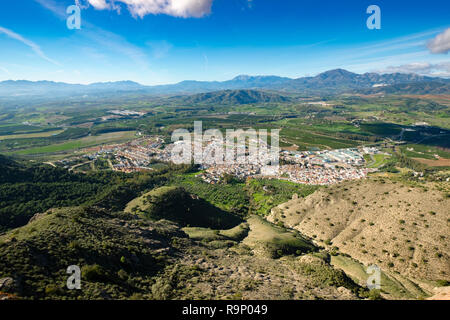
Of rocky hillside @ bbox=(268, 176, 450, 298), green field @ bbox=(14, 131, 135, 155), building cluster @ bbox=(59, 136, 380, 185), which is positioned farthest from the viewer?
green field @ bbox=(14, 131, 135, 155)

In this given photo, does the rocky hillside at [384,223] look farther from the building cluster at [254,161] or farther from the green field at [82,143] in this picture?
the green field at [82,143]

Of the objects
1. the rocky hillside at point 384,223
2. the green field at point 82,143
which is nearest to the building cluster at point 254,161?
the green field at point 82,143

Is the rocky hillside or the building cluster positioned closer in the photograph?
the rocky hillside

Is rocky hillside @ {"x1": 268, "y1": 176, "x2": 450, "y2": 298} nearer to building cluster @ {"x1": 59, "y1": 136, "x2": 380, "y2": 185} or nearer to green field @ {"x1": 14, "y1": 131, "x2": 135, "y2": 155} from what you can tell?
building cluster @ {"x1": 59, "y1": 136, "x2": 380, "y2": 185}

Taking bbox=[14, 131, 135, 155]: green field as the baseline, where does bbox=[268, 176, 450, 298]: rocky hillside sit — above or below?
below

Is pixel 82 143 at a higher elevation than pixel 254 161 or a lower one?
higher

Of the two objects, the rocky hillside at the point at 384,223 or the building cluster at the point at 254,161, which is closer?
the rocky hillside at the point at 384,223

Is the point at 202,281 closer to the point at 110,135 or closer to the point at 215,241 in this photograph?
the point at 215,241

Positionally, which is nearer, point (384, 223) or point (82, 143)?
point (384, 223)

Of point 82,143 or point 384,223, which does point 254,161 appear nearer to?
point 384,223

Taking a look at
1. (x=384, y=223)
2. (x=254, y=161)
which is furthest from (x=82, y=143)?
(x=384, y=223)

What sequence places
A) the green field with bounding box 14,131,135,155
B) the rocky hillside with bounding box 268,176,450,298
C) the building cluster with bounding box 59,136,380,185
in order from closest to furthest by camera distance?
the rocky hillside with bounding box 268,176,450,298, the building cluster with bounding box 59,136,380,185, the green field with bounding box 14,131,135,155

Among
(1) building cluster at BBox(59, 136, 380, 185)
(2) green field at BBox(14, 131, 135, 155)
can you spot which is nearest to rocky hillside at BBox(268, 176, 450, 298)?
(1) building cluster at BBox(59, 136, 380, 185)
